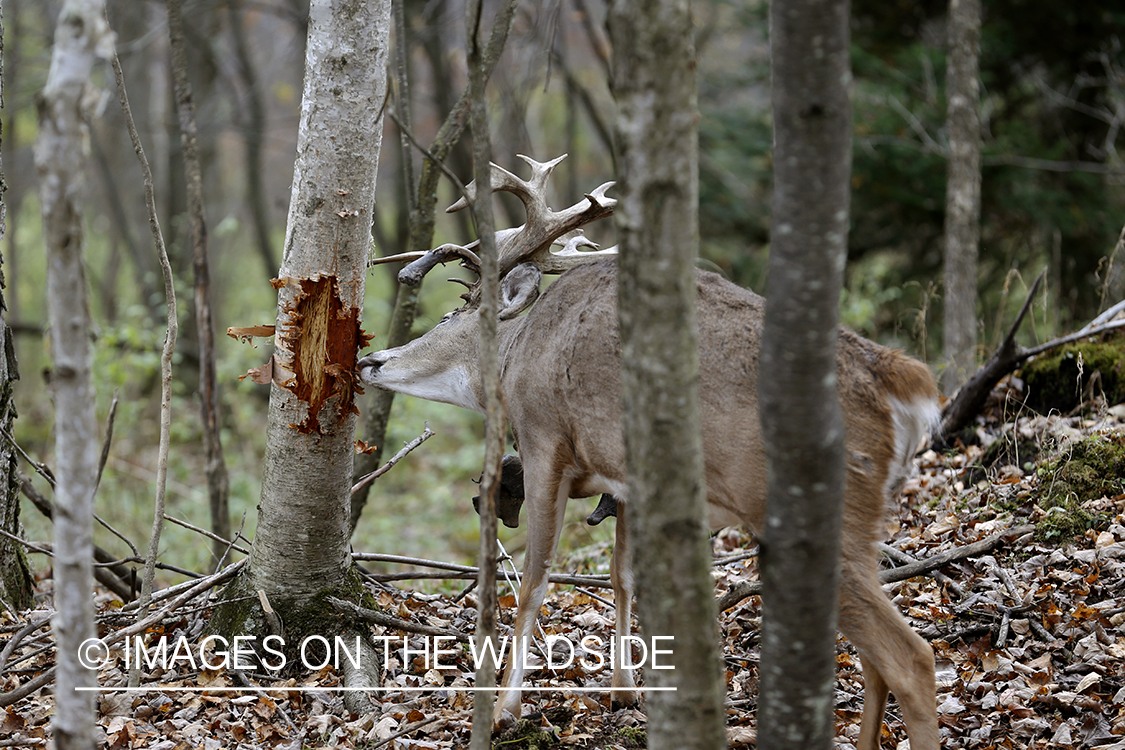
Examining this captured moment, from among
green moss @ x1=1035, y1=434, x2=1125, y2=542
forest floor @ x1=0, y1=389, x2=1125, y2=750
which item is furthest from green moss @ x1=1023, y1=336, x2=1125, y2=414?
green moss @ x1=1035, y1=434, x2=1125, y2=542

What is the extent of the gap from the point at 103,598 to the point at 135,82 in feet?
43.3

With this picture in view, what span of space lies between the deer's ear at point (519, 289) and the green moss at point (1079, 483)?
113 inches

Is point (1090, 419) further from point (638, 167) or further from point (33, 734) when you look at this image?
point (33, 734)

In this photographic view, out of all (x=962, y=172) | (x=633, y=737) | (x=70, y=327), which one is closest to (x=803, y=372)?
(x=70, y=327)

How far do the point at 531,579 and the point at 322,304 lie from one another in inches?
59.5

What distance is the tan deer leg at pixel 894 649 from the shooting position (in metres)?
3.24

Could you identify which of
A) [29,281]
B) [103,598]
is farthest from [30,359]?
[103,598]

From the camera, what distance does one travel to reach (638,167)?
7.65 feet

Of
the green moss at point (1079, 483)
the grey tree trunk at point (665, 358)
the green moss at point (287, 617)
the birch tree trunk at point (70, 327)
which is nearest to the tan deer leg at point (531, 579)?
the green moss at point (287, 617)

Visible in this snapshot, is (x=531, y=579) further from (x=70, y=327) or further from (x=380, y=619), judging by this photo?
(x=70, y=327)

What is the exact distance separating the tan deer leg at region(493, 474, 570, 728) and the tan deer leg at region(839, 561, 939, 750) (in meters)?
1.32

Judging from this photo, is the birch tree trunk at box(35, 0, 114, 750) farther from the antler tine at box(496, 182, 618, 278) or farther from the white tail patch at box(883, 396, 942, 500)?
the white tail patch at box(883, 396, 942, 500)

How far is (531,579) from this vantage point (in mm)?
4039

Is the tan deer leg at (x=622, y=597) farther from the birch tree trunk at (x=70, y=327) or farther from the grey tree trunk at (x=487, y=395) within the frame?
the birch tree trunk at (x=70, y=327)
